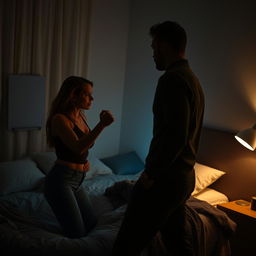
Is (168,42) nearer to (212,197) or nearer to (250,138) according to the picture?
(250,138)

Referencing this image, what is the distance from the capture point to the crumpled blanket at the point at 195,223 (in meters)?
2.34

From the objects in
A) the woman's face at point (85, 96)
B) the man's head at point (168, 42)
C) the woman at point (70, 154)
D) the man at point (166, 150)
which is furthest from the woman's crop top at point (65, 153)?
the man's head at point (168, 42)

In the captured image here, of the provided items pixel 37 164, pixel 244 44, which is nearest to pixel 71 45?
pixel 37 164

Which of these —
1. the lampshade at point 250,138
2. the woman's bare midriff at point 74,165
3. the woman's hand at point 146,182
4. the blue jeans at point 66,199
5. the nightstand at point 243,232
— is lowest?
the nightstand at point 243,232

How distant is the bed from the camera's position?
86.3 inches

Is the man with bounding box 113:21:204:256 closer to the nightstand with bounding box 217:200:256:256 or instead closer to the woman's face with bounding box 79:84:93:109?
the woman's face with bounding box 79:84:93:109

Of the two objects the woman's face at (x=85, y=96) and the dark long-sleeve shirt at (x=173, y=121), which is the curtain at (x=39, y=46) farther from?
the dark long-sleeve shirt at (x=173, y=121)

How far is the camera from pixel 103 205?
2.92 m

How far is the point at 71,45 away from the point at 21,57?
57 centimetres

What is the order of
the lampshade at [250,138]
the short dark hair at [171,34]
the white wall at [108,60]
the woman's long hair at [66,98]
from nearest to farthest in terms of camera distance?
1. the short dark hair at [171,34]
2. the woman's long hair at [66,98]
3. the lampshade at [250,138]
4. the white wall at [108,60]

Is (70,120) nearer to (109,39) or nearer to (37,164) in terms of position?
(37,164)

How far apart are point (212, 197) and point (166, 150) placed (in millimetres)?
1858

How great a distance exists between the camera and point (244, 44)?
139 inches

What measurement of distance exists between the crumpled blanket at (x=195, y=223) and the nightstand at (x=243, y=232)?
7.9 inches
